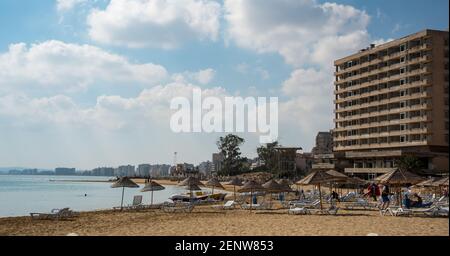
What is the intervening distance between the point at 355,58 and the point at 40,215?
208ft

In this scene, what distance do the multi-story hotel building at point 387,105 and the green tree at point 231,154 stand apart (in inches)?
1900

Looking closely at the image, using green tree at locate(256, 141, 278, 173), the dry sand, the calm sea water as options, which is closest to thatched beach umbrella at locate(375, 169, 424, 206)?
the dry sand

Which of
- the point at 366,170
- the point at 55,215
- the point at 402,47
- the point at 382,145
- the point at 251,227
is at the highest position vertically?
the point at 402,47

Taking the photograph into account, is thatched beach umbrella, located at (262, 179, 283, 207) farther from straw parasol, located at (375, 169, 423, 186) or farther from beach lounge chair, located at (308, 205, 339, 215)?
straw parasol, located at (375, 169, 423, 186)

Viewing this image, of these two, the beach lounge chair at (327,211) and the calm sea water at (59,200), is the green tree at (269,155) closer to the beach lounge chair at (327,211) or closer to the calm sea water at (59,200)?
the calm sea water at (59,200)

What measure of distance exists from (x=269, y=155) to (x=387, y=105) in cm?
5296

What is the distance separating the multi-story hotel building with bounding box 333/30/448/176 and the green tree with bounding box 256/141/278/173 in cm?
3473

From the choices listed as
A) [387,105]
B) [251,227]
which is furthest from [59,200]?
[387,105]

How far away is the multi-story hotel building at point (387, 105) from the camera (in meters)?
59.8

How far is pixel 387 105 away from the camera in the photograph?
6825 centimetres

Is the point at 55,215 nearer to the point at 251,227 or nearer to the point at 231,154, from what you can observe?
the point at 251,227

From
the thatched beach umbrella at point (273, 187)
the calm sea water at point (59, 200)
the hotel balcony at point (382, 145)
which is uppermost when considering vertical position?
the hotel balcony at point (382, 145)

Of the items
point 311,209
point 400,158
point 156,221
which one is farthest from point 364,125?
point 156,221

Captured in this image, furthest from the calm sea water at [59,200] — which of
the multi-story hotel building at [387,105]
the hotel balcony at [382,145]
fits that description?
the multi-story hotel building at [387,105]
